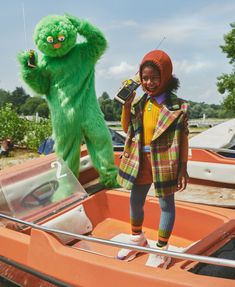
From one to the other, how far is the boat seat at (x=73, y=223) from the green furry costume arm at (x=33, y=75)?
131 cm

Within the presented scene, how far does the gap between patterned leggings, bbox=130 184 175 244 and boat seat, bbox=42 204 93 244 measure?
558mm

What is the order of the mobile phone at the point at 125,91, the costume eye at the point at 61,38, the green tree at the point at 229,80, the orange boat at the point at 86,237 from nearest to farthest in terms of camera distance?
the orange boat at the point at 86,237
the mobile phone at the point at 125,91
the costume eye at the point at 61,38
the green tree at the point at 229,80

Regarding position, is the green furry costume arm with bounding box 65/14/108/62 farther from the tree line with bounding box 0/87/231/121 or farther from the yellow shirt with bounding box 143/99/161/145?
the yellow shirt with bounding box 143/99/161/145

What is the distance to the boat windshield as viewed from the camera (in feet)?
9.60

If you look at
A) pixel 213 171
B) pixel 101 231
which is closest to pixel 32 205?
pixel 101 231

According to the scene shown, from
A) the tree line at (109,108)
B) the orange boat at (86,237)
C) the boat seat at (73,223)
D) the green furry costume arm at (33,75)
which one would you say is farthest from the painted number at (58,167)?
the green furry costume arm at (33,75)

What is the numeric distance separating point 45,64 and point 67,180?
1.23 metres

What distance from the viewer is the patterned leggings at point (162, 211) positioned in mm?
2482

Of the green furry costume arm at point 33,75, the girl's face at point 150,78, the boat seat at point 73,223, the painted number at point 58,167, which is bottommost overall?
the boat seat at point 73,223

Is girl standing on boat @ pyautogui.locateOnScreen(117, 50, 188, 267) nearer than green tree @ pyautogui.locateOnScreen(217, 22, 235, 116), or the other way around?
girl standing on boat @ pyautogui.locateOnScreen(117, 50, 188, 267)

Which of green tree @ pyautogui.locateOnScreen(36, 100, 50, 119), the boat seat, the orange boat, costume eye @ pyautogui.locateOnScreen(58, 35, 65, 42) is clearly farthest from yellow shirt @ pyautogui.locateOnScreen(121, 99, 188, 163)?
green tree @ pyautogui.locateOnScreen(36, 100, 50, 119)

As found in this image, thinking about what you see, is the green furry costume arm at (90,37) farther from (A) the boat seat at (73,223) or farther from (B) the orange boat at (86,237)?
(A) the boat seat at (73,223)

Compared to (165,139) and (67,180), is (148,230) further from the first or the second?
(165,139)

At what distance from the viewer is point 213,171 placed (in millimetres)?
4621
